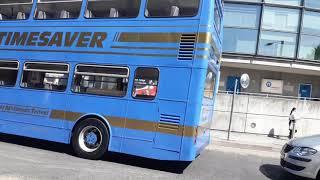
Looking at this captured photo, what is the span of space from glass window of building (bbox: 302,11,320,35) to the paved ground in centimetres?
1248

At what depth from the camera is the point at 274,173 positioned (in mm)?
11195

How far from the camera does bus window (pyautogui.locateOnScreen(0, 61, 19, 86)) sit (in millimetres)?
11766

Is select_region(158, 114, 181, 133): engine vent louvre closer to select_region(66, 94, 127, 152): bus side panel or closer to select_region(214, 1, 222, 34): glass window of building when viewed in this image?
select_region(66, 94, 127, 152): bus side panel

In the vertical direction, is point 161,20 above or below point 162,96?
above

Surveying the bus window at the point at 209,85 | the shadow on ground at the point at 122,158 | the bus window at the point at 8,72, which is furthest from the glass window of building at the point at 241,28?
the bus window at the point at 8,72

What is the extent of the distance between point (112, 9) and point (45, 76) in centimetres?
224

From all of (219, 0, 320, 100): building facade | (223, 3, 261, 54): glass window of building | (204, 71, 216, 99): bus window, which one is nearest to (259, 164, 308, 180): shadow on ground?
(204, 71, 216, 99): bus window

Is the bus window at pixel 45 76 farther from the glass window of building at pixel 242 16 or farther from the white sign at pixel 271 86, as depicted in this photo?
the white sign at pixel 271 86

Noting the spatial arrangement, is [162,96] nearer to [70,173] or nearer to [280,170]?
[70,173]

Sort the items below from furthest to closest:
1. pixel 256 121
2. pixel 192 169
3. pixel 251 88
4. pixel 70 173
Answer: pixel 251 88, pixel 256 121, pixel 192 169, pixel 70 173

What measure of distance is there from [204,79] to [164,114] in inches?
41.0

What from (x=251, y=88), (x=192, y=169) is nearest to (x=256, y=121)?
(x=251, y=88)

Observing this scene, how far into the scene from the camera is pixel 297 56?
23.9 m

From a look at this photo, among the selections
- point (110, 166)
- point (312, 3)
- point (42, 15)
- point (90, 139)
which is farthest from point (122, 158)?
point (312, 3)
